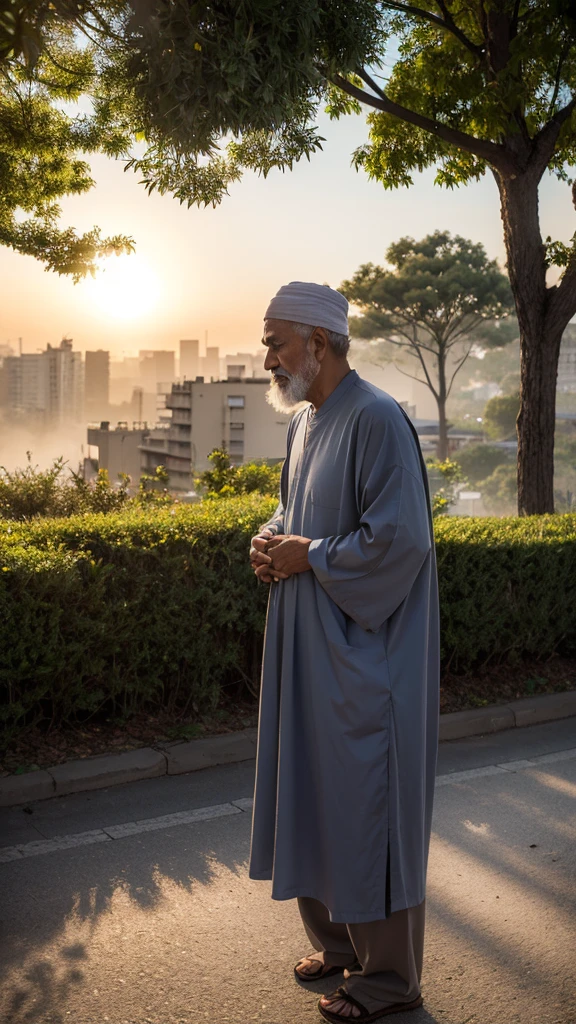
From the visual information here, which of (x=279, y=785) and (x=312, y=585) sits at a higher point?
(x=312, y=585)

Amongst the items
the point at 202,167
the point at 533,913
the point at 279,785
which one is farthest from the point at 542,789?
the point at 202,167

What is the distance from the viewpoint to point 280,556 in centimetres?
289

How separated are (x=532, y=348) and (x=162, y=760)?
242 inches

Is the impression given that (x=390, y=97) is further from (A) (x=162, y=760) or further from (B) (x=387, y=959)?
(B) (x=387, y=959)

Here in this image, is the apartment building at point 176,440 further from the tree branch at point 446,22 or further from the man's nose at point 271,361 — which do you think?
the man's nose at point 271,361

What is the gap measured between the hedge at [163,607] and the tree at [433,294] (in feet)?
176

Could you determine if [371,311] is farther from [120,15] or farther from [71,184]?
[120,15]

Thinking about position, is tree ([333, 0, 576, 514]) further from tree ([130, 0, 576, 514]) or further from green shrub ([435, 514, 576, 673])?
green shrub ([435, 514, 576, 673])

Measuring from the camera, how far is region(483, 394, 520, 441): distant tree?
106 metres

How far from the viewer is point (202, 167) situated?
925 cm

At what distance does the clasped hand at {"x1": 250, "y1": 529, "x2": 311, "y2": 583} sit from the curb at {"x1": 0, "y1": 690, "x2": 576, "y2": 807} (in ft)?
7.23

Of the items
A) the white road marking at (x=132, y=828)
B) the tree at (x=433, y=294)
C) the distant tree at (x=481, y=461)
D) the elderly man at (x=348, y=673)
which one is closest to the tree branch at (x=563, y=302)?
the white road marking at (x=132, y=828)

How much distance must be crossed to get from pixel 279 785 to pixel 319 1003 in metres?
0.66

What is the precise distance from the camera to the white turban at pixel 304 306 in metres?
2.90
